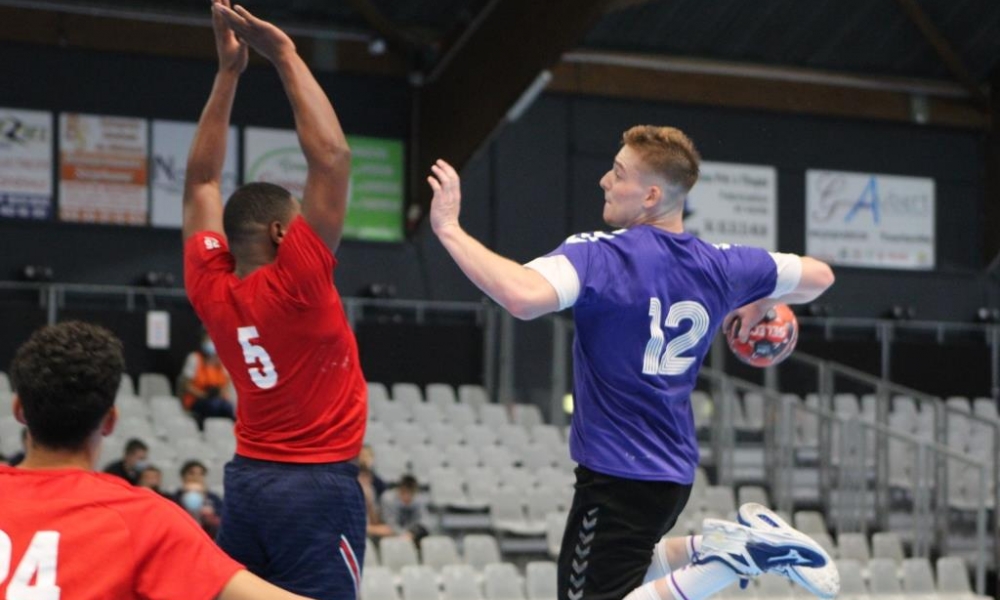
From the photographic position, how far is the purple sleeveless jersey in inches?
184

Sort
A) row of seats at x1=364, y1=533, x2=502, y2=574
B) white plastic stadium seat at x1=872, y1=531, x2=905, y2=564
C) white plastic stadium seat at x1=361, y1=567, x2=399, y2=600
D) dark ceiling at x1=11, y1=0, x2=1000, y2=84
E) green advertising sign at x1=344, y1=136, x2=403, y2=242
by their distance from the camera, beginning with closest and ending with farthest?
white plastic stadium seat at x1=361, y1=567, x2=399, y2=600 < row of seats at x1=364, y1=533, x2=502, y2=574 < white plastic stadium seat at x1=872, y1=531, x2=905, y2=564 < dark ceiling at x1=11, y1=0, x2=1000, y2=84 < green advertising sign at x1=344, y1=136, x2=403, y2=242

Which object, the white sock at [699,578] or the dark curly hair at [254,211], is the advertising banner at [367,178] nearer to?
the dark curly hair at [254,211]

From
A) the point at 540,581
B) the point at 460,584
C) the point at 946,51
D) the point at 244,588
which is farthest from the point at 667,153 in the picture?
the point at 946,51

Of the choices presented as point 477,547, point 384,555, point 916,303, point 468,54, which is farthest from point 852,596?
point 916,303

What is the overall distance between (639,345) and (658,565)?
0.78 metres

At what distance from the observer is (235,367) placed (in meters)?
4.57

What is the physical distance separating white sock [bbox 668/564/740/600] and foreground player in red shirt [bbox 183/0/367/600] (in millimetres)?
969

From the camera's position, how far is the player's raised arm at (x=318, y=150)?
4320 mm

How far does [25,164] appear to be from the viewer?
57.0 ft

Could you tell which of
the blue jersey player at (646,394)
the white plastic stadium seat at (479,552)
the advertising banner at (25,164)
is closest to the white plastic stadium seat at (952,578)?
the white plastic stadium seat at (479,552)

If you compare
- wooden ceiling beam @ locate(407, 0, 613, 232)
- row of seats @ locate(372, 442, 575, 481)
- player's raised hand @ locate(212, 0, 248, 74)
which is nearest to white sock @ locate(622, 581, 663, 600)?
player's raised hand @ locate(212, 0, 248, 74)

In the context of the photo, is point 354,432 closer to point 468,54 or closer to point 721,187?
point 468,54

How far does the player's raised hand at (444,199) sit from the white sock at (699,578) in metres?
1.29

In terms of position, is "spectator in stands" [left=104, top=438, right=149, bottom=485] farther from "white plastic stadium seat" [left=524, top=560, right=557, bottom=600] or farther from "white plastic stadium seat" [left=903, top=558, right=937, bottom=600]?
"white plastic stadium seat" [left=903, top=558, right=937, bottom=600]
